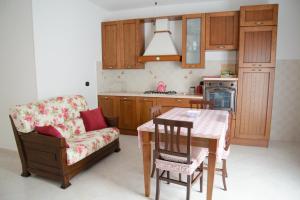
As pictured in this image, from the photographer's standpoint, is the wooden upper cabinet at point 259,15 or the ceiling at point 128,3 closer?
the wooden upper cabinet at point 259,15

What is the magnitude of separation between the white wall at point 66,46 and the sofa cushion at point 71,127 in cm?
59

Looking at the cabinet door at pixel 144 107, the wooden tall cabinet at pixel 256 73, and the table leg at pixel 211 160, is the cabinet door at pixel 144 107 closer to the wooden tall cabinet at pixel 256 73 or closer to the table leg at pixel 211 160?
the wooden tall cabinet at pixel 256 73

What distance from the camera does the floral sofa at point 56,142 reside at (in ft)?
8.49

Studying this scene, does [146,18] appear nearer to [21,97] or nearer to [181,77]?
[181,77]

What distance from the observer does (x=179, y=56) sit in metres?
4.32

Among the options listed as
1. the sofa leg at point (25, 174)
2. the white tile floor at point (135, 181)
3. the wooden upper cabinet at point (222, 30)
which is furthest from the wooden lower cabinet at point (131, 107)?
the sofa leg at point (25, 174)

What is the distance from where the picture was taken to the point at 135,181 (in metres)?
2.72

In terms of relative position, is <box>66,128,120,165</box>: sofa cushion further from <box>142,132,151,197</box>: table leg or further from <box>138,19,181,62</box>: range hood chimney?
<box>138,19,181,62</box>: range hood chimney

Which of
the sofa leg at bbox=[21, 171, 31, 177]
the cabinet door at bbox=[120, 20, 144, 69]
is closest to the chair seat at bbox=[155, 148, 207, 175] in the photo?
the sofa leg at bbox=[21, 171, 31, 177]

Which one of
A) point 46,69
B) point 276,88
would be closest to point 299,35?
point 276,88

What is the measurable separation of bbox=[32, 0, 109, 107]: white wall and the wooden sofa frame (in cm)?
85

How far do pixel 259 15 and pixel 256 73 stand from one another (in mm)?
974

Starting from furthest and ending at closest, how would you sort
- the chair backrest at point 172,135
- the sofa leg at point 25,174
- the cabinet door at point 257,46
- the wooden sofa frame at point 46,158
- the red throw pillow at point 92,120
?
the cabinet door at point 257,46 < the red throw pillow at point 92,120 < the sofa leg at point 25,174 < the wooden sofa frame at point 46,158 < the chair backrest at point 172,135

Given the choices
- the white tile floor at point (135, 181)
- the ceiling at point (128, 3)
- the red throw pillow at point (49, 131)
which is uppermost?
the ceiling at point (128, 3)
